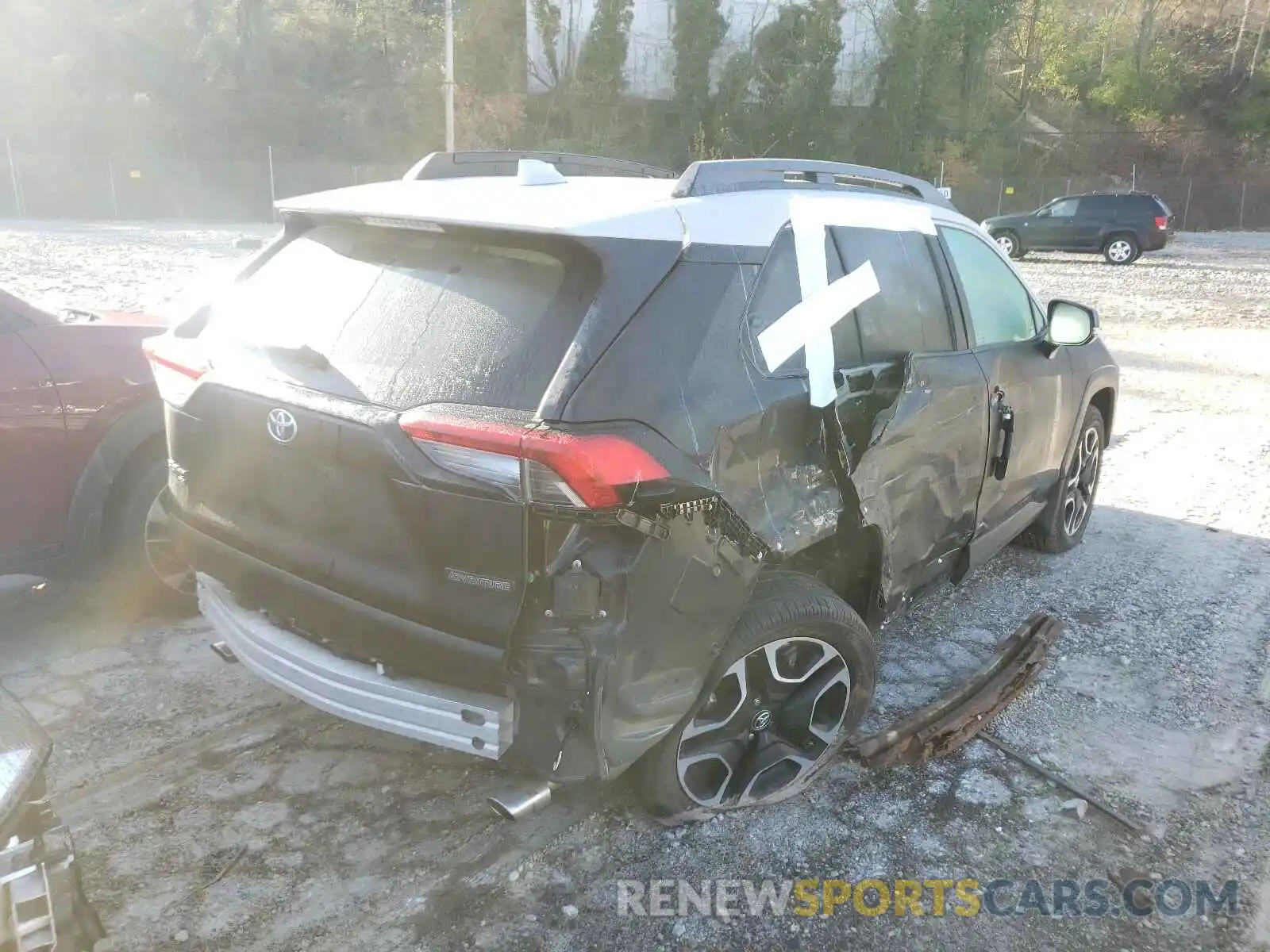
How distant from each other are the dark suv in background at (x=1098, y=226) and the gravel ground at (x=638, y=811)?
20020 mm

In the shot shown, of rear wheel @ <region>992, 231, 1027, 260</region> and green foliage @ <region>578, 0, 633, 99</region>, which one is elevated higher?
green foliage @ <region>578, 0, 633, 99</region>

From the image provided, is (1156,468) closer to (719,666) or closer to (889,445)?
(889,445)

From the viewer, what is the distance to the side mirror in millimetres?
4238

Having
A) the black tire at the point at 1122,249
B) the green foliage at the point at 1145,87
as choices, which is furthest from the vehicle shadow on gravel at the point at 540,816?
the green foliage at the point at 1145,87

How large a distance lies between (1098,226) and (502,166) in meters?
22.6

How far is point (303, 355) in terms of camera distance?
2684mm

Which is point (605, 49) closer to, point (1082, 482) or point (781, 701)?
point (1082, 482)

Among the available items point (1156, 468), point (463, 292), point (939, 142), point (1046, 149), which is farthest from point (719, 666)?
point (1046, 149)

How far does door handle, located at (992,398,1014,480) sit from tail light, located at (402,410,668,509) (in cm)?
214

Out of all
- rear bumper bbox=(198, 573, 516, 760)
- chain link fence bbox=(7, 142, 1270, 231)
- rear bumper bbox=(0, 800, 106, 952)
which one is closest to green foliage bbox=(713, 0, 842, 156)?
chain link fence bbox=(7, 142, 1270, 231)

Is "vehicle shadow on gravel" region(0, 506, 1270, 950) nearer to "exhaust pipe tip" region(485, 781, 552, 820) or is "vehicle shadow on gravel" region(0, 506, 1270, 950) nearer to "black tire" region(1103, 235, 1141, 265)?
"exhaust pipe tip" region(485, 781, 552, 820)

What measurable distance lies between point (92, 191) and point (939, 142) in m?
31.9

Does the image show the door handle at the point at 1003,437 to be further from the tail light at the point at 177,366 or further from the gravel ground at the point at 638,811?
the tail light at the point at 177,366

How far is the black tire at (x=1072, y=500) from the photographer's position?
5000mm
